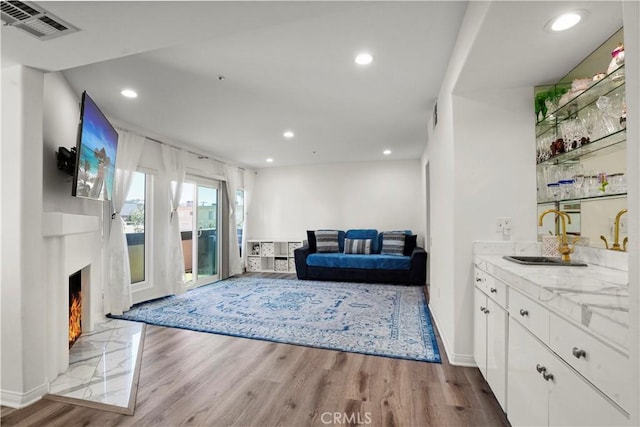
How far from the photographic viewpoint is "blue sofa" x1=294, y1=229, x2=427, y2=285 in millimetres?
4861

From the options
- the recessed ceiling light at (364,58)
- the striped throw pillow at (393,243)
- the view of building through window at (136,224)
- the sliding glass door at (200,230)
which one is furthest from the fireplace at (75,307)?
the striped throw pillow at (393,243)

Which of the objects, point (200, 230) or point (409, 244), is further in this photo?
point (409, 244)

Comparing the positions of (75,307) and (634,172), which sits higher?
(634,172)

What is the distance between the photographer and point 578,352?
0.90 meters

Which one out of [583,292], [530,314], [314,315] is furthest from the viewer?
[314,315]

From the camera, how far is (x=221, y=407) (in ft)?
5.68

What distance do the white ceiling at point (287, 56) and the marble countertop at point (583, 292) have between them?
124 centimetres

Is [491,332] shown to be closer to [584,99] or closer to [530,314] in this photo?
[530,314]

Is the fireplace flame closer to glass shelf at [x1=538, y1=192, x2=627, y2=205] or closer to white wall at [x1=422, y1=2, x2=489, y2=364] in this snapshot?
white wall at [x1=422, y1=2, x2=489, y2=364]

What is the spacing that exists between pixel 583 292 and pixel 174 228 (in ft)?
14.8

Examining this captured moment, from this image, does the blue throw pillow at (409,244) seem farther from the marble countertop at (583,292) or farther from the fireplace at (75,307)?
the fireplace at (75,307)

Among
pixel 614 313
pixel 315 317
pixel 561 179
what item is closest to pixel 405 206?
pixel 315 317

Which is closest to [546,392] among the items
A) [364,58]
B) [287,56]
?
[364,58]

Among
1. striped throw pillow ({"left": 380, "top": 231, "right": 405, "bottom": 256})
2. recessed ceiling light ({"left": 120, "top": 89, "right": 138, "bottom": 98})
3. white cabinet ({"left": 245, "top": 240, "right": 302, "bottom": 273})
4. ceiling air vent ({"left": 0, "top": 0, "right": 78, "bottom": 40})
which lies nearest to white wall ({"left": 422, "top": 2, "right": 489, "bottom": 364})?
ceiling air vent ({"left": 0, "top": 0, "right": 78, "bottom": 40})
